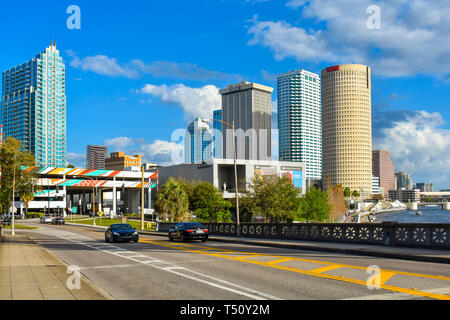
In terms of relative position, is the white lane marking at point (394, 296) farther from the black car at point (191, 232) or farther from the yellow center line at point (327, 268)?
the black car at point (191, 232)

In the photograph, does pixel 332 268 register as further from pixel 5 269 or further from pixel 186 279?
pixel 5 269

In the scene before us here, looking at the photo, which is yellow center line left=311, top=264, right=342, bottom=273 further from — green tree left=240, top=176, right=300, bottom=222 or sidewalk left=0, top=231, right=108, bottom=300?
green tree left=240, top=176, right=300, bottom=222

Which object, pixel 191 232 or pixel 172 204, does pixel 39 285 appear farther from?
pixel 172 204

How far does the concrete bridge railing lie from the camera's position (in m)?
19.0

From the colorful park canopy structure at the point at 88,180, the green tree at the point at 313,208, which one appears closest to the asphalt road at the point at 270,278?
the green tree at the point at 313,208

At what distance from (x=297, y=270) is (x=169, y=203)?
54.9 metres

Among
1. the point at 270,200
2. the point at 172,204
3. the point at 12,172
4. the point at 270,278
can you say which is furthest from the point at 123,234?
the point at 270,200

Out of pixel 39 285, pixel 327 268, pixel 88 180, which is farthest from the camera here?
pixel 88 180

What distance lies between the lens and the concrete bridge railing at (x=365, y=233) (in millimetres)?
19016

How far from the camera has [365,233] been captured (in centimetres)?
2272

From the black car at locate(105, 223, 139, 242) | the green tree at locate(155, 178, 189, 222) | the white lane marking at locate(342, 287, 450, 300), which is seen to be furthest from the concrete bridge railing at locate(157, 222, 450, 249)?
the green tree at locate(155, 178, 189, 222)

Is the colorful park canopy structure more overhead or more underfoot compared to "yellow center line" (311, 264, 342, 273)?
more overhead

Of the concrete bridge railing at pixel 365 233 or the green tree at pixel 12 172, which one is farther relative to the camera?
the green tree at pixel 12 172
